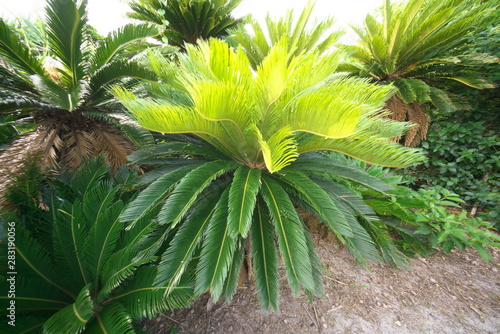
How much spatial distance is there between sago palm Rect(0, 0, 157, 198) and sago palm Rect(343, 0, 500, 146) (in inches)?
108

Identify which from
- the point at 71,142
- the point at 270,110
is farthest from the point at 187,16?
the point at 270,110

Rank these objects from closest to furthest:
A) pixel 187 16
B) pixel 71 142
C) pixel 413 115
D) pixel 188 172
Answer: pixel 188 172 < pixel 71 142 < pixel 413 115 < pixel 187 16

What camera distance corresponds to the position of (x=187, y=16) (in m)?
4.22

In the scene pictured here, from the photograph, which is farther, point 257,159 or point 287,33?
point 287,33

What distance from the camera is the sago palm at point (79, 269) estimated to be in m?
1.20

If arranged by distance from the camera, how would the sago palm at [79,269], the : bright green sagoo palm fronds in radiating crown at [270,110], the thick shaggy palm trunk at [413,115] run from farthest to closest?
the thick shaggy palm trunk at [413,115] < the sago palm at [79,269] < the : bright green sagoo palm fronds in radiating crown at [270,110]

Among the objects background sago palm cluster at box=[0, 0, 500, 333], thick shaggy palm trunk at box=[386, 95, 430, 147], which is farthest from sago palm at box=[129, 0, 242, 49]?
thick shaggy palm trunk at box=[386, 95, 430, 147]

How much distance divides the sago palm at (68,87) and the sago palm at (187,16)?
221 centimetres

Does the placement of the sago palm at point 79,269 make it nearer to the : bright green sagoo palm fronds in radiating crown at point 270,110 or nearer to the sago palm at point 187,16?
the : bright green sagoo palm fronds in radiating crown at point 270,110

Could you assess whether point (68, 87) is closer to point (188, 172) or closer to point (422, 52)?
point (188, 172)

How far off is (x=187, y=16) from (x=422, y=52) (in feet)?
14.6

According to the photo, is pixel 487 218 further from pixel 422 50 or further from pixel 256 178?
pixel 256 178

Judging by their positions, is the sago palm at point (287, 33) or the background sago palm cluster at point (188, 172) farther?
the sago palm at point (287, 33)

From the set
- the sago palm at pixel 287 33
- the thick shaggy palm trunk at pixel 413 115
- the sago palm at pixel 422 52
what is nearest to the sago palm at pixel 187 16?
the sago palm at pixel 287 33
